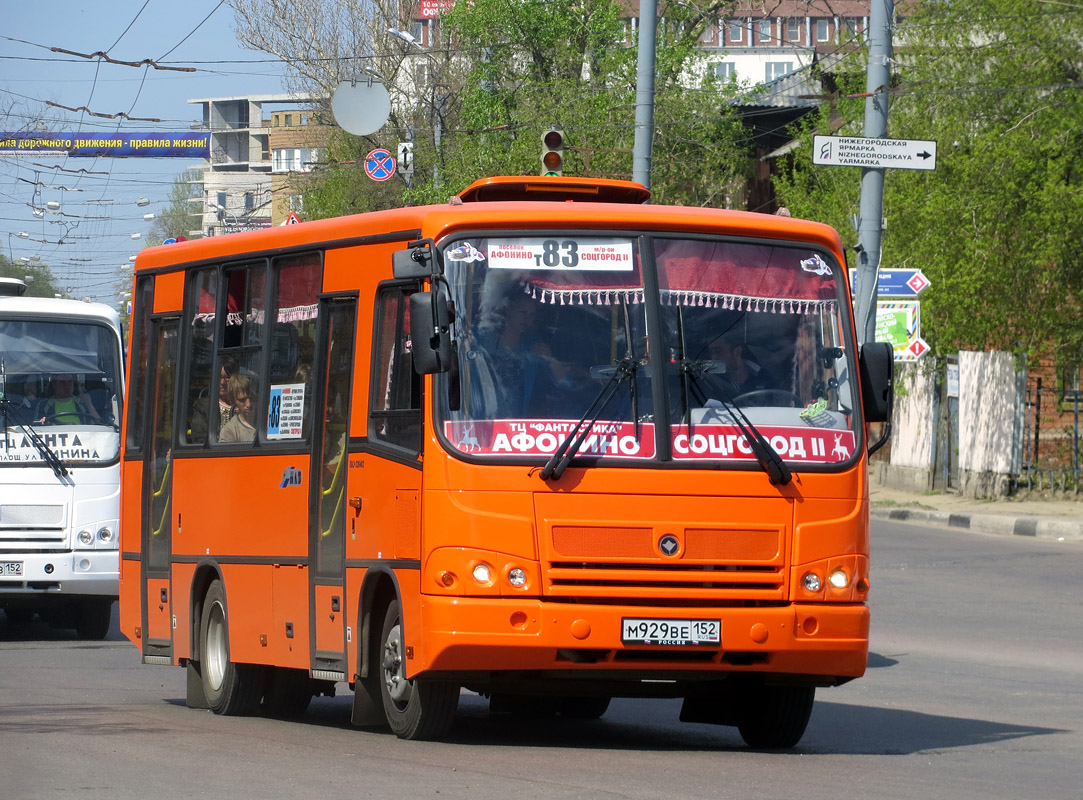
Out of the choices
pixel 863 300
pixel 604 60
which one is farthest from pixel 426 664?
pixel 604 60

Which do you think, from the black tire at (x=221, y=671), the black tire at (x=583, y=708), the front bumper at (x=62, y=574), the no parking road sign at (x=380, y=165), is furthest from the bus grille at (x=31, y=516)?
the no parking road sign at (x=380, y=165)

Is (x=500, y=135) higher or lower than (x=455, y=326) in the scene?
higher

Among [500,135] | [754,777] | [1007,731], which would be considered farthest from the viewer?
[500,135]

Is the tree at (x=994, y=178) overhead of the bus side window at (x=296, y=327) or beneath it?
overhead

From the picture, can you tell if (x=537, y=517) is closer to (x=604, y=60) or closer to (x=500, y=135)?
(x=500, y=135)

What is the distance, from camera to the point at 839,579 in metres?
8.91

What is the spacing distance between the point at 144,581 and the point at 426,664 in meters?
4.85

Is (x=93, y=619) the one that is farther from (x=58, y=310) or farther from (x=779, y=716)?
(x=779, y=716)

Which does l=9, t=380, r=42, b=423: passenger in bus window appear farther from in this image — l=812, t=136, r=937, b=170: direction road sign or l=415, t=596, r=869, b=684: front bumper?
l=415, t=596, r=869, b=684: front bumper

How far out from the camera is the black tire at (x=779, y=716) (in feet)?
31.4

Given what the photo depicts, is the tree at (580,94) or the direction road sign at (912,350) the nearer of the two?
the direction road sign at (912,350)

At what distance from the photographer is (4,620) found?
2000cm

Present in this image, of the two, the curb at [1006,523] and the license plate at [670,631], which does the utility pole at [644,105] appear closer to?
the curb at [1006,523]

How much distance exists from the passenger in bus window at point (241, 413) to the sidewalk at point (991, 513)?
1578cm
